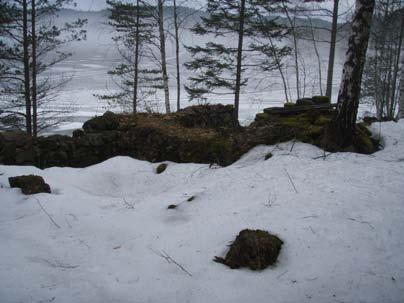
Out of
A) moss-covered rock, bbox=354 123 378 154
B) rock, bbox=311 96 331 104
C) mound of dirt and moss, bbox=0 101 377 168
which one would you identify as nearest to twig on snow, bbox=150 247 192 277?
mound of dirt and moss, bbox=0 101 377 168

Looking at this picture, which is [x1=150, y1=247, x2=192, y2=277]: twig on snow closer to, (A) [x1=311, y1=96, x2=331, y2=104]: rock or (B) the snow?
(B) the snow

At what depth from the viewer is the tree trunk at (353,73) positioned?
15.0ft

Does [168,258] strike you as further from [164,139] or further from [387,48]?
[387,48]

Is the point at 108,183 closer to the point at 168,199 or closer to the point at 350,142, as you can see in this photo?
the point at 168,199

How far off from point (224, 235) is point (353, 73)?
11.6 feet

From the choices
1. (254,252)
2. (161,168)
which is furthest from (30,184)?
(254,252)

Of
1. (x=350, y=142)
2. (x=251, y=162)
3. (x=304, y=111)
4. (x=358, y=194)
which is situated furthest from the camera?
(x=304, y=111)

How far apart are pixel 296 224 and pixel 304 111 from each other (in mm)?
4322

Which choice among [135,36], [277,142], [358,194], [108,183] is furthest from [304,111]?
[135,36]

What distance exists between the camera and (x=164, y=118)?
8.54 metres

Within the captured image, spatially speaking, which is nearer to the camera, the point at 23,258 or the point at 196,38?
the point at 23,258

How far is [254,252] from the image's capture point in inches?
112

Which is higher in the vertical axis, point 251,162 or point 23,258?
point 251,162

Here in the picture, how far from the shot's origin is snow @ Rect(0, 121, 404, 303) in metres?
2.51
